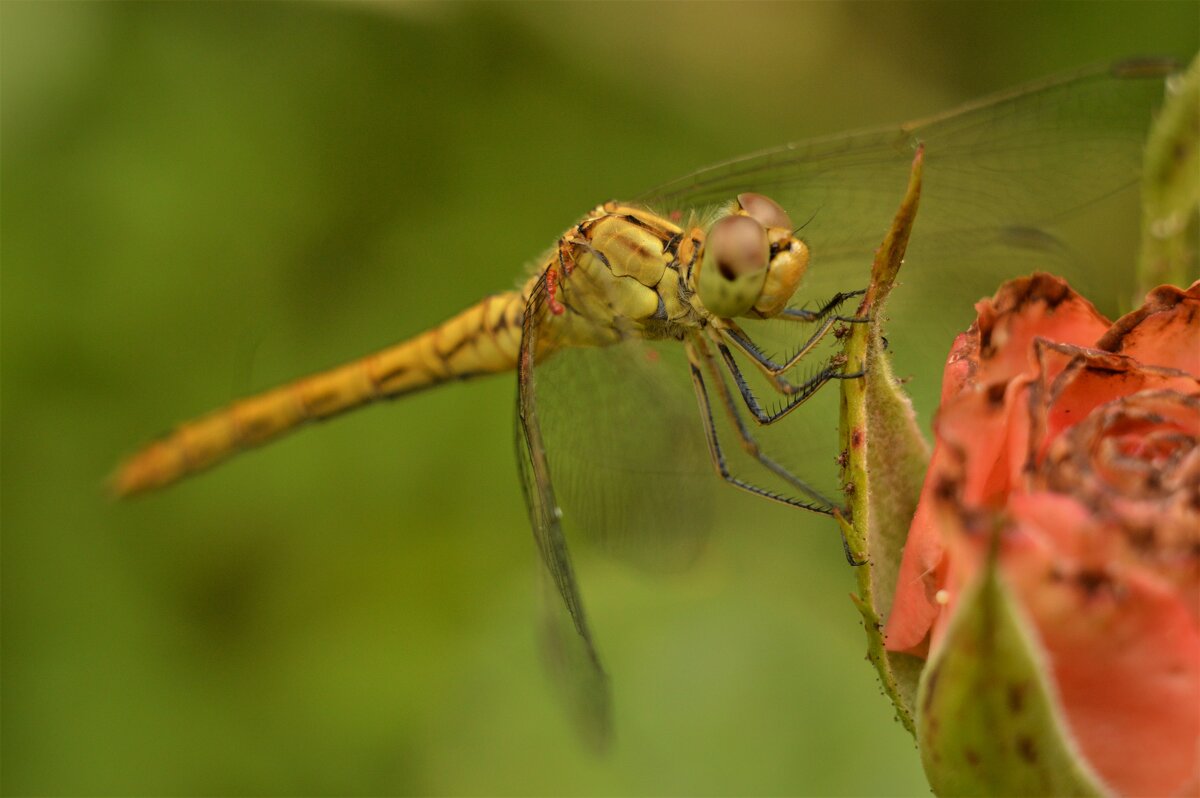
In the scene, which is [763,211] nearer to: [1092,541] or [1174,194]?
[1174,194]

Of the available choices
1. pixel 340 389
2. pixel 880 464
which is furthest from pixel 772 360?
pixel 340 389

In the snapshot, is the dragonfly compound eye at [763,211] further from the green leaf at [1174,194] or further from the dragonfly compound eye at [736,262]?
the green leaf at [1174,194]

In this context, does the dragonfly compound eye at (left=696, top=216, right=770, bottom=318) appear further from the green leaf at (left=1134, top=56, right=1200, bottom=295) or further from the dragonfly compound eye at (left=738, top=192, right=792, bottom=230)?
the green leaf at (left=1134, top=56, right=1200, bottom=295)

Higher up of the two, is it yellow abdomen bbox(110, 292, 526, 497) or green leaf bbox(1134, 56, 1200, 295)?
yellow abdomen bbox(110, 292, 526, 497)

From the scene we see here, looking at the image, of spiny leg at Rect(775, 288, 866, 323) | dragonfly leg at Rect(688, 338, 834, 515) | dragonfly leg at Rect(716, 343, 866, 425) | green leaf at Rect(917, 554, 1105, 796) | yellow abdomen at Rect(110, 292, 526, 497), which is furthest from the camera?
yellow abdomen at Rect(110, 292, 526, 497)

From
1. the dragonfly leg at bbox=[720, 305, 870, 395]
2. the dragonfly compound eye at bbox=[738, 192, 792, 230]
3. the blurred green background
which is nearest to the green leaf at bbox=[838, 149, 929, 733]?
the dragonfly leg at bbox=[720, 305, 870, 395]

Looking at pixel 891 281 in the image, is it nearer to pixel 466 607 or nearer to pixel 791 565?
pixel 791 565
